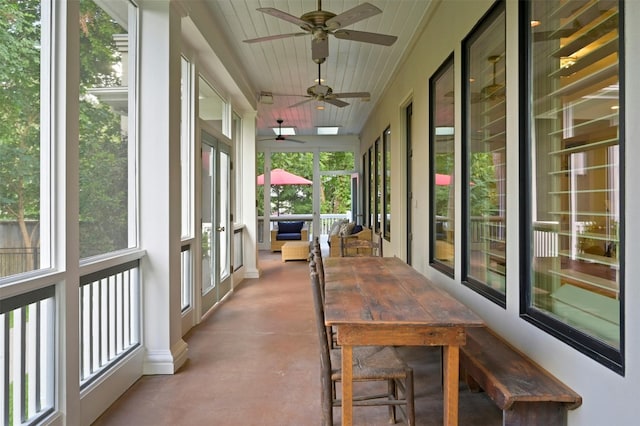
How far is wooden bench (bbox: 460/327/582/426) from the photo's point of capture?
171 cm

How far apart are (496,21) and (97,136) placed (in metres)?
2.64

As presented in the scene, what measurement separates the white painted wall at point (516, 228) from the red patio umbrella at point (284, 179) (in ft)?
20.6

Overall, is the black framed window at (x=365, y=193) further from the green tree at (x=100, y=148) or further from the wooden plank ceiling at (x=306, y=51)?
the green tree at (x=100, y=148)

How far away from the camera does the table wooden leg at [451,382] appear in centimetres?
182

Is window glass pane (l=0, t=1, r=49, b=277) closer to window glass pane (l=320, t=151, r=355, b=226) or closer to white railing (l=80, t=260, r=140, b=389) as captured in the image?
white railing (l=80, t=260, r=140, b=389)

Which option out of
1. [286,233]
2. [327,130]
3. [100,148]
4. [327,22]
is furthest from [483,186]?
[286,233]

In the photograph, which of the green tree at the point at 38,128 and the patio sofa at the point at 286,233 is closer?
the green tree at the point at 38,128

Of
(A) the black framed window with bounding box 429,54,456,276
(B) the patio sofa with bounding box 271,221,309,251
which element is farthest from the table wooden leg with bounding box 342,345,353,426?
(B) the patio sofa with bounding box 271,221,309,251

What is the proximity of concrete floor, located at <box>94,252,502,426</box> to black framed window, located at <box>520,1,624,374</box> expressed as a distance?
34.3 inches

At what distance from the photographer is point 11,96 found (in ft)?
5.72

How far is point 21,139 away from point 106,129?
80 cm

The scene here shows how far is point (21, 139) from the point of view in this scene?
71.5 inches

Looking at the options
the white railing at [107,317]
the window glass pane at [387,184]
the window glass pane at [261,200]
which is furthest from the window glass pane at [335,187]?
the white railing at [107,317]

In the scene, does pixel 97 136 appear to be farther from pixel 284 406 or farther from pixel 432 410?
pixel 432 410
